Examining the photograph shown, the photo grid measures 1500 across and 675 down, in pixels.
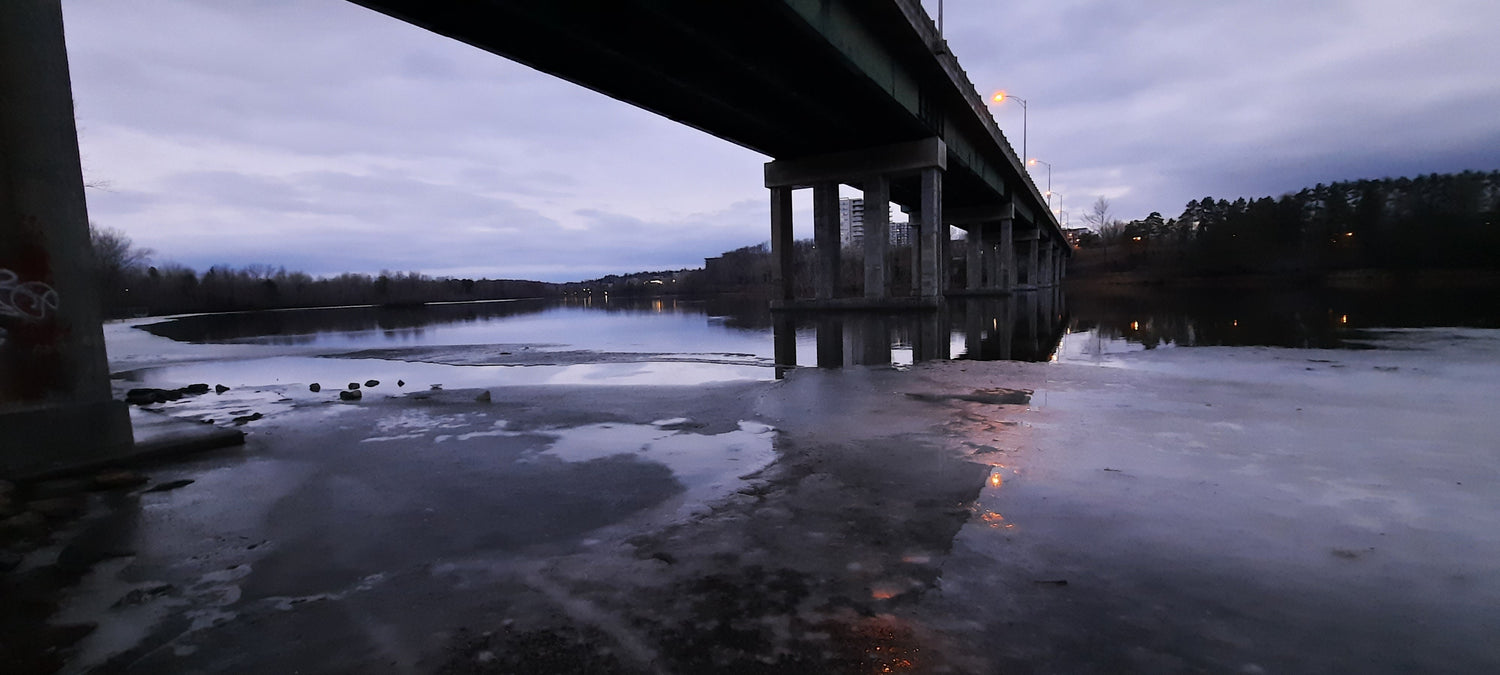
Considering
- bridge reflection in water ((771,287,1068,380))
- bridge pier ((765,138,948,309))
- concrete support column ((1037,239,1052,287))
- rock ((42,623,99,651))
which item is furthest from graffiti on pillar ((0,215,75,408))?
concrete support column ((1037,239,1052,287))

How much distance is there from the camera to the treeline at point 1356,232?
69.0 metres

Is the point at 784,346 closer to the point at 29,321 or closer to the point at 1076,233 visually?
the point at 29,321

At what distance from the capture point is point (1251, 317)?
2384 cm

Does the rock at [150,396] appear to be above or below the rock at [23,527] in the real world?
above

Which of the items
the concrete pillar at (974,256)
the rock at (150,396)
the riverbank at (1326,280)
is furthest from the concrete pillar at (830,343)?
the riverbank at (1326,280)

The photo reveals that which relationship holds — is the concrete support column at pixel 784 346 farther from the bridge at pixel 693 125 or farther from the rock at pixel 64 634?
the rock at pixel 64 634

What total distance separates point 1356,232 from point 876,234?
8792 centimetres

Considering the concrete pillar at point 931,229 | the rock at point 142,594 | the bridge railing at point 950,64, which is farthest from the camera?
the concrete pillar at point 931,229

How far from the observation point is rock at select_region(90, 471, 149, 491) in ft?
18.4

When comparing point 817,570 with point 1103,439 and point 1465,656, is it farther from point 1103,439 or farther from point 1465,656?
point 1103,439

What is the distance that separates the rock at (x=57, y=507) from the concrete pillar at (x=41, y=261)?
947 millimetres

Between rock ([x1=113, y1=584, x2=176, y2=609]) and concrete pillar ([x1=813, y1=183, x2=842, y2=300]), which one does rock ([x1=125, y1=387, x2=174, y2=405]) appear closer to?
rock ([x1=113, y1=584, x2=176, y2=609])

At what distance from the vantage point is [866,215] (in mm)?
36656

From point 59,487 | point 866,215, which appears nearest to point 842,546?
point 59,487
